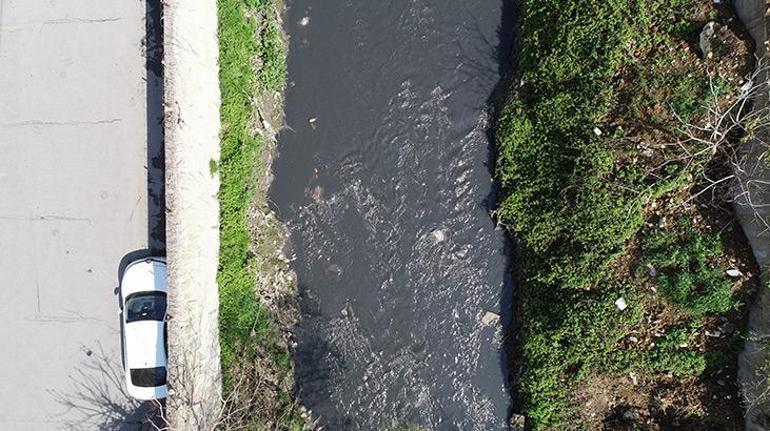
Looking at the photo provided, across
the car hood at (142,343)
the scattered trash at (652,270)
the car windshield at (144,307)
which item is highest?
the scattered trash at (652,270)

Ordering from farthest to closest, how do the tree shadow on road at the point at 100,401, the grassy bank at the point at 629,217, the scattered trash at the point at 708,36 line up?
the tree shadow on road at the point at 100,401 → the grassy bank at the point at 629,217 → the scattered trash at the point at 708,36

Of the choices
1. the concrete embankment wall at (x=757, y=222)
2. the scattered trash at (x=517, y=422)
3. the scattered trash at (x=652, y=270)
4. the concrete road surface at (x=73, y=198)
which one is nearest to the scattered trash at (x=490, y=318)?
the scattered trash at (x=517, y=422)

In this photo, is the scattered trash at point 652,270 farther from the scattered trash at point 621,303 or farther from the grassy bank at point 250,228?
the grassy bank at point 250,228

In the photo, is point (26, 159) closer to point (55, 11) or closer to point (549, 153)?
point (55, 11)

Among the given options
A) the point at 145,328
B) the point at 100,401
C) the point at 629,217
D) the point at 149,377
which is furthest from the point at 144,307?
the point at 629,217

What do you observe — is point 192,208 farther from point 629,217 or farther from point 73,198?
point 629,217
